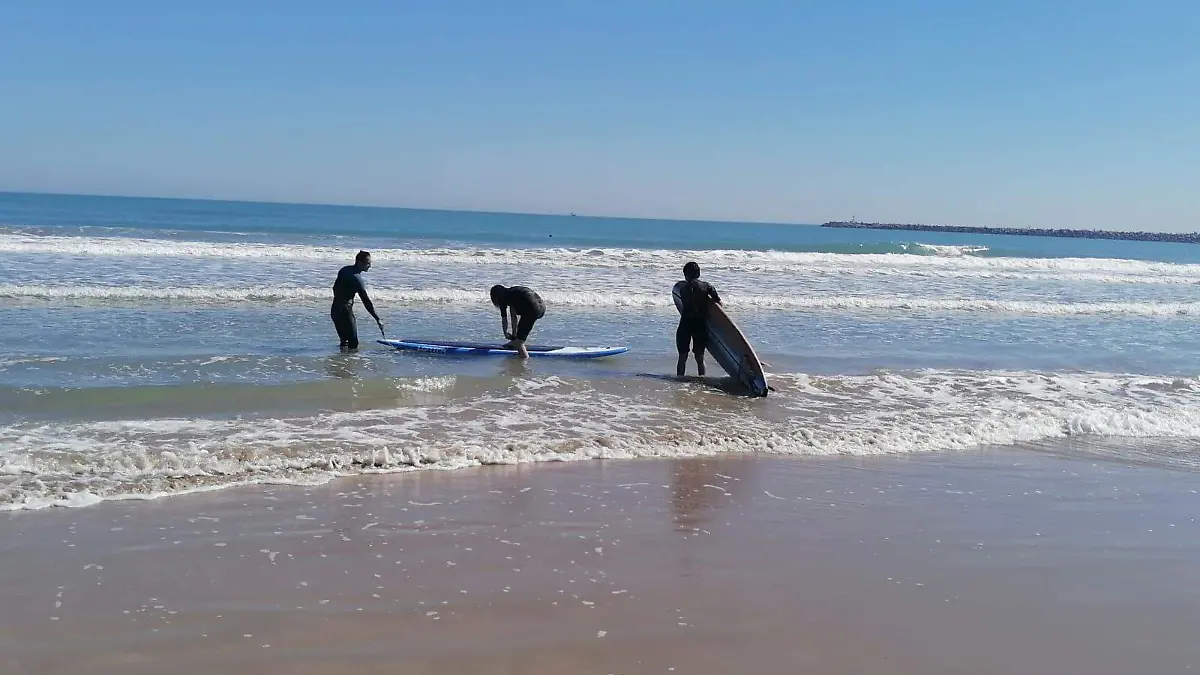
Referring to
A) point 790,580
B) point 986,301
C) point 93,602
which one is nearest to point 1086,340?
point 986,301

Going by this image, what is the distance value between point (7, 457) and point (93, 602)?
289cm

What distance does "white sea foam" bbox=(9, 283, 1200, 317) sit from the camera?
1589 centimetres

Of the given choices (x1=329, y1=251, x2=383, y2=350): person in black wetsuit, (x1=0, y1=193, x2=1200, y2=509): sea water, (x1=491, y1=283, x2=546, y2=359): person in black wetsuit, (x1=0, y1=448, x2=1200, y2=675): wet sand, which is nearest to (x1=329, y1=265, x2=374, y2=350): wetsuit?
(x1=329, y1=251, x2=383, y2=350): person in black wetsuit

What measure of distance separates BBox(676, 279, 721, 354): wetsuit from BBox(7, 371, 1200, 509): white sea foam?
882mm

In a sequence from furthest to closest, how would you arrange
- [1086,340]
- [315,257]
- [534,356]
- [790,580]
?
1. [315,257]
2. [1086,340]
3. [534,356]
4. [790,580]

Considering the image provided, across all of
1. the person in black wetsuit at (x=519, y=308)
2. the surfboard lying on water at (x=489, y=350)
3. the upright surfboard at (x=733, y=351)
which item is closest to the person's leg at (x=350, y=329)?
the surfboard lying on water at (x=489, y=350)

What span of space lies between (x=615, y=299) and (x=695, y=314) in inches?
322

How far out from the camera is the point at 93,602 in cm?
393

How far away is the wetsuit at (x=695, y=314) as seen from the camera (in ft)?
34.5

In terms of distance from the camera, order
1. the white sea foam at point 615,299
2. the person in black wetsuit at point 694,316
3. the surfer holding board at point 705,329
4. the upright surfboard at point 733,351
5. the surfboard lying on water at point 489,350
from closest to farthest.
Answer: the upright surfboard at point 733,351, the surfer holding board at point 705,329, the person in black wetsuit at point 694,316, the surfboard lying on water at point 489,350, the white sea foam at point 615,299

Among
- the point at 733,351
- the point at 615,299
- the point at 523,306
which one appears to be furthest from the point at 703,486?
the point at 615,299

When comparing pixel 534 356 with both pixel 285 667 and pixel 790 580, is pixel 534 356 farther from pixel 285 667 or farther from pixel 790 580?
pixel 285 667

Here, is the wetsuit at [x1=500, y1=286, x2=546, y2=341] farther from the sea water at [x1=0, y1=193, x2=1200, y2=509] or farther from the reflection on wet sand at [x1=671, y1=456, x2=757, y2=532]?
the reflection on wet sand at [x1=671, y1=456, x2=757, y2=532]

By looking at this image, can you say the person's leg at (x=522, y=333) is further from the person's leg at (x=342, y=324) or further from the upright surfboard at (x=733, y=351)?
the person's leg at (x=342, y=324)
